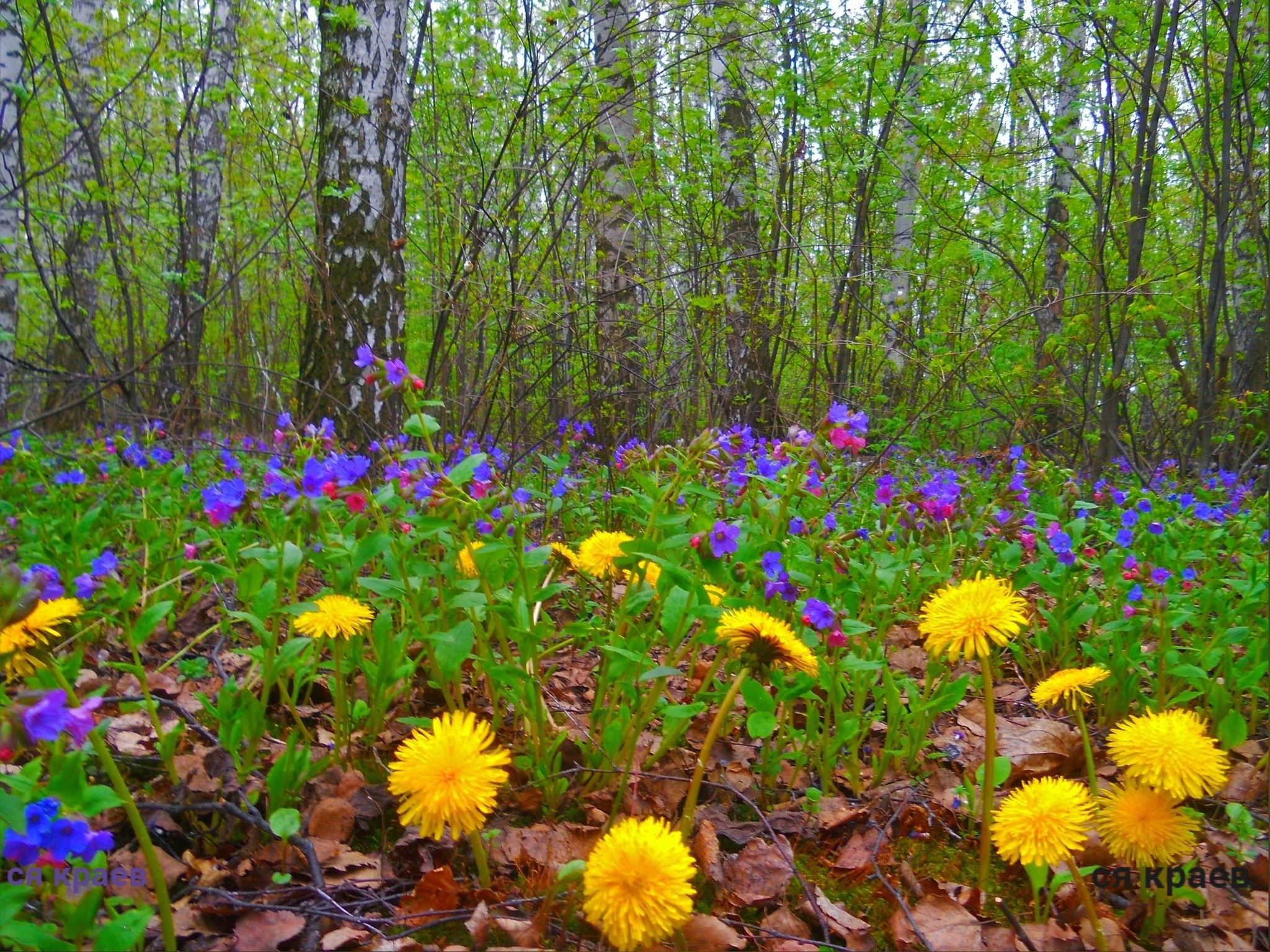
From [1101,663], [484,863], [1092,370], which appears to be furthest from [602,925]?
[1092,370]

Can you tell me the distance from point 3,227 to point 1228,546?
7070 millimetres

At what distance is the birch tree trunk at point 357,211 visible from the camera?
12.2 feet

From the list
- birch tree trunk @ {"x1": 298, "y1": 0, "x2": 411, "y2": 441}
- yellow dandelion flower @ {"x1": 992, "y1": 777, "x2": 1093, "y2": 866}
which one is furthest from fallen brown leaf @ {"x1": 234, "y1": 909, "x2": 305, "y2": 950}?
birch tree trunk @ {"x1": 298, "y1": 0, "x2": 411, "y2": 441}

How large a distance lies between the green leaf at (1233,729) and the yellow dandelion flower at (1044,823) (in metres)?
0.69

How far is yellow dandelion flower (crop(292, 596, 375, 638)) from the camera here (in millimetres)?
1375

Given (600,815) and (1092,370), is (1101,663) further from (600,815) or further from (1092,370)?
(1092,370)

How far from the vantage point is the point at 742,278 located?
512cm

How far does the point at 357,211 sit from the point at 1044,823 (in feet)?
12.6

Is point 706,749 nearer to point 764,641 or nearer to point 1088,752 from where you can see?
point 764,641

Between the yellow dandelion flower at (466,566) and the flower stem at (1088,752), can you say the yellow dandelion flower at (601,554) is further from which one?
the flower stem at (1088,752)

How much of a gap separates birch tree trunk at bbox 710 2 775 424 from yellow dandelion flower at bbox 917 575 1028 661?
3.36m

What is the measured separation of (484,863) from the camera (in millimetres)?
1197

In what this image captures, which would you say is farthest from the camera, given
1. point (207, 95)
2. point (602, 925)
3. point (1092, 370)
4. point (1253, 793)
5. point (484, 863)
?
point (1092, 370)

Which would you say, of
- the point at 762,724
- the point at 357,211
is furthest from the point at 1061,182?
the point at 762,724
